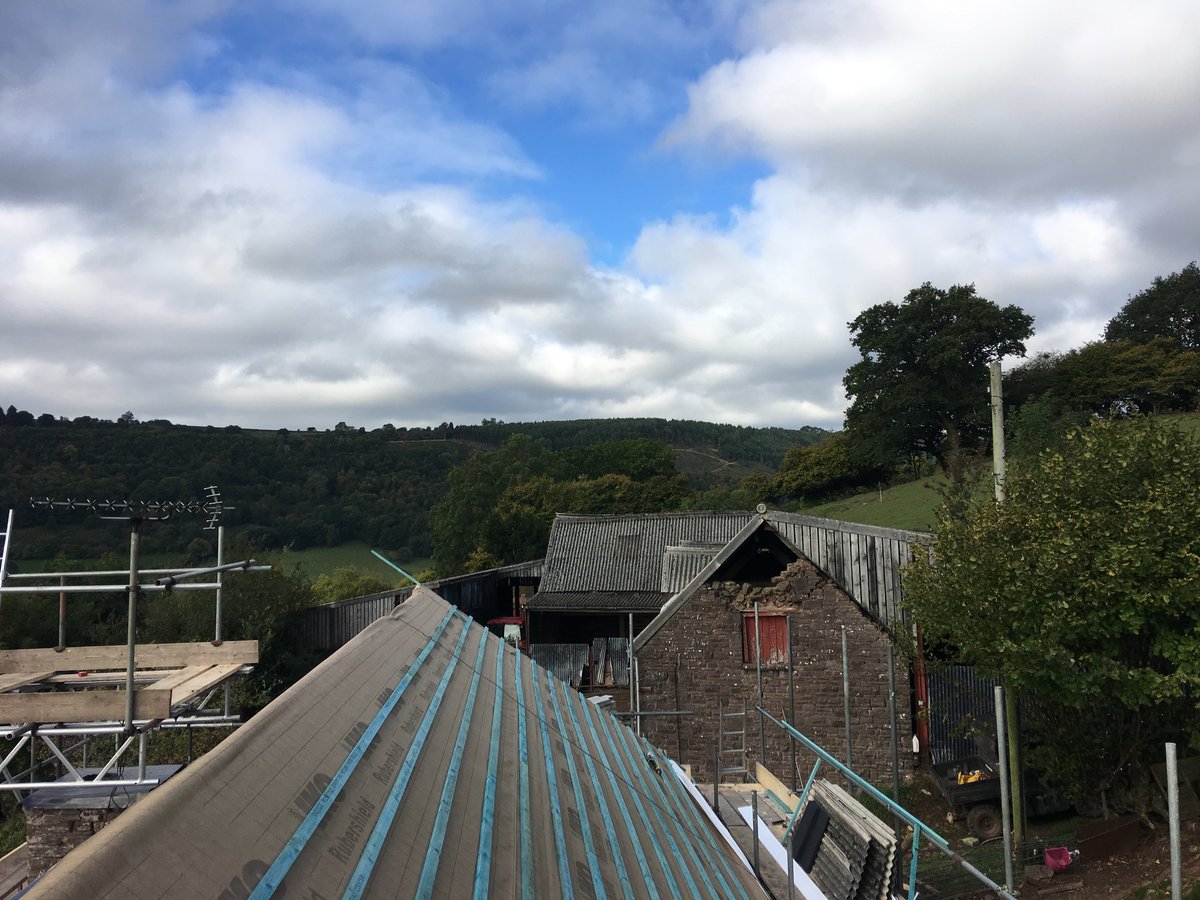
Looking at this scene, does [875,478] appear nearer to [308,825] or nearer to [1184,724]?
[1184,724]

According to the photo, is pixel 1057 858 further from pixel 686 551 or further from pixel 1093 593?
pixel 686 551

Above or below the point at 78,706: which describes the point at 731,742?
below

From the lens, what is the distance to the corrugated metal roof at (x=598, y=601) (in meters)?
24.1

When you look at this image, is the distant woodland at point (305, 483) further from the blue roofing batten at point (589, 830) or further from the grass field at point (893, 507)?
the blue roofing batten at point (589, 830)

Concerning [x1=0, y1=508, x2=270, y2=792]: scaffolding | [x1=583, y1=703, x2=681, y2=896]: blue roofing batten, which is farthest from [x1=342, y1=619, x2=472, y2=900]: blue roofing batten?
[x1=0, y1=508, x2=270, y2=792]: scaffolding

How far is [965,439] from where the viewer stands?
4503cm

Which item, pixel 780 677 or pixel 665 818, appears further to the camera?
pixel 780 677

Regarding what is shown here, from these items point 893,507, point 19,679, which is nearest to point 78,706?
point 19,679

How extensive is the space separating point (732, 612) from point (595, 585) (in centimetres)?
1096

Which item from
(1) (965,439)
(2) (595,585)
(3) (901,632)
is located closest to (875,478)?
(1) (965,439)

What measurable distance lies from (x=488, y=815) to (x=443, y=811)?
0.37 m

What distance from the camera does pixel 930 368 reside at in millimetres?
43750

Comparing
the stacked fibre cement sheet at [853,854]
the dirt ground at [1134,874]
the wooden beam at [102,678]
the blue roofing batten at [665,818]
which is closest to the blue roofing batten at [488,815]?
the blue roofing batten at [665,818]

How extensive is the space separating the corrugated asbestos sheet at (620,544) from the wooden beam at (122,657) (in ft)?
64.2
